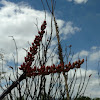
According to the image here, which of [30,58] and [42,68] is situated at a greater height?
[30,58]

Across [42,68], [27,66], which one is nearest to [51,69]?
[42,68]

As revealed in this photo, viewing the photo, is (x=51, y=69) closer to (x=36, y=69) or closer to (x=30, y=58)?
(x=36, y=69)

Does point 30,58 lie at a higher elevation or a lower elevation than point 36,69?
higher

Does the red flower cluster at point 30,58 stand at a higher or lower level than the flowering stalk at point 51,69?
higher

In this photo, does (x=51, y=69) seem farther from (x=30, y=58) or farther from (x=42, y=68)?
(x=30, y=58)

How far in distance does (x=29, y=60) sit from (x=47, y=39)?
97 cm

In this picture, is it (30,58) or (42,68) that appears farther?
(30,58)

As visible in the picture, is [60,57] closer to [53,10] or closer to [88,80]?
[88,80]

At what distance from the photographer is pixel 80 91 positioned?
289 centimetres

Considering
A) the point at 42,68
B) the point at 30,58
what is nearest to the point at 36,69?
the point at 42,68

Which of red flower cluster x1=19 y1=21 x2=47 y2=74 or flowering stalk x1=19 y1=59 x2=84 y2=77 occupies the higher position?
red flower cluster x1=19 y1=21 x2=47 y2=74

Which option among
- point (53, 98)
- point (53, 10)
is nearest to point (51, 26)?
point (53, 10)

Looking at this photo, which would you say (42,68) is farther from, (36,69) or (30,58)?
(30,58)

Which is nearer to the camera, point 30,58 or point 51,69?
point 51,69
